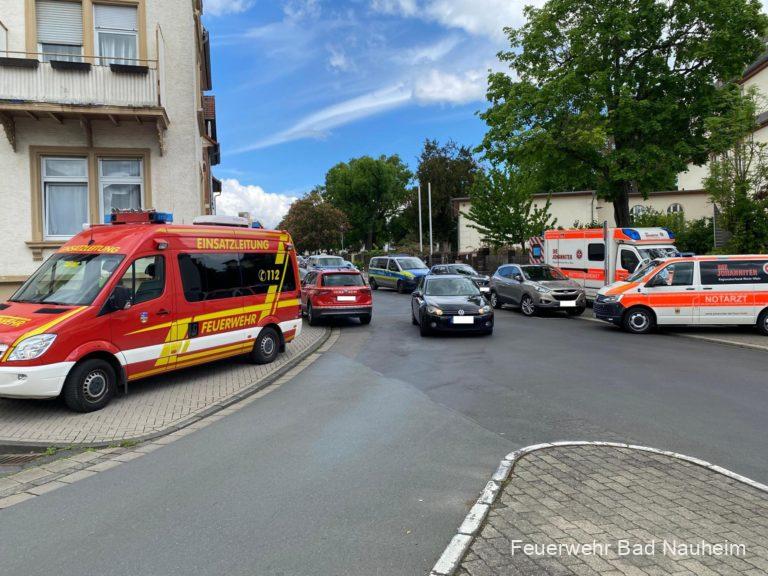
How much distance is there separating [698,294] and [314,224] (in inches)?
2086

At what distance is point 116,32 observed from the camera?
539 inches

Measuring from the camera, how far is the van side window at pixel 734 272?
43.8 feet

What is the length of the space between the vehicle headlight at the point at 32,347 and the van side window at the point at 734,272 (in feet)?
44.1

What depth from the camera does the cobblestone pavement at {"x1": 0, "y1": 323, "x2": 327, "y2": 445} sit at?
20.5ft

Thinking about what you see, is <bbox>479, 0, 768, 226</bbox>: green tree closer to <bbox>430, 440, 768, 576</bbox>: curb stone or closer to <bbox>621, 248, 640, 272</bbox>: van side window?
<bbox>621, 248, 640, 272</bbox>: van side window

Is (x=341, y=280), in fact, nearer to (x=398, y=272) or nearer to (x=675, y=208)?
(x=398, y=272)

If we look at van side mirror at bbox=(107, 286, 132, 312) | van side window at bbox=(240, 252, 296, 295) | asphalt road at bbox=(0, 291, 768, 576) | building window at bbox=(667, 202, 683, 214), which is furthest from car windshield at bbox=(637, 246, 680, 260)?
building window at bbox=(667, 202, 683, 214)

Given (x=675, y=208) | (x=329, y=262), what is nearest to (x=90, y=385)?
(x=329, y=262)

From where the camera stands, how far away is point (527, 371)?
30.5ft

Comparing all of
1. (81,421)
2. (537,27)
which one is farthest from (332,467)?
(537,27)

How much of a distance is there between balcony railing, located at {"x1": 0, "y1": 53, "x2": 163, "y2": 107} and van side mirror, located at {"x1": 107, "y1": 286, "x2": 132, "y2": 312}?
7.15 metres

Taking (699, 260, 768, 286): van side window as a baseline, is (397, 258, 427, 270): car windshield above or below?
above

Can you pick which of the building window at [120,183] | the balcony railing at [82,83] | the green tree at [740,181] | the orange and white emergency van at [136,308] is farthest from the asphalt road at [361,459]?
the balcony railing at [82,83]

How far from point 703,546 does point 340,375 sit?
6549 mm
